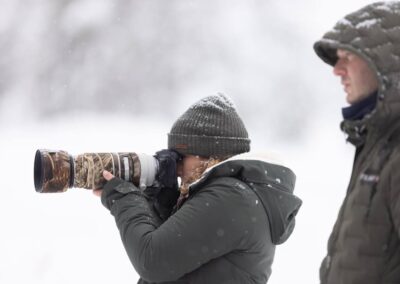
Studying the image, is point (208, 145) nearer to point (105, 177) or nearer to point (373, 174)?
point (105, 177)

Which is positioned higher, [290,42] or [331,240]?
[290,42]

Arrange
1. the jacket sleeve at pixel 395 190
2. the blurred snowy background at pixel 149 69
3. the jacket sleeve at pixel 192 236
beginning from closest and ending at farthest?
the jacket sleeve at pixel 395 190 < the jacket sleeve at pixel 192 236 < the blurred snowy background at pixel 149 69

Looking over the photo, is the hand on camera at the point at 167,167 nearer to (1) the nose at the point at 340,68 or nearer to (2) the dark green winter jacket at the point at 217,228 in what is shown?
(2) the dark green winter jacket at the point at 217,228

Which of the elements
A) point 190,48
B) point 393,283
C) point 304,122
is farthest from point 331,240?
point 190,48

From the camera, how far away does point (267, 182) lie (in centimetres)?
168

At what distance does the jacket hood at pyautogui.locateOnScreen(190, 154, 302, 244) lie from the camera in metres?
1.66

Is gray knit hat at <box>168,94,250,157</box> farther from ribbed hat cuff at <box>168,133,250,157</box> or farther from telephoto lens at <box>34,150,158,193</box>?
telephoto lens at <box>34,150,158,193</box>

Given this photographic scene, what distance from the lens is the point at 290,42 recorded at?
29.6ft

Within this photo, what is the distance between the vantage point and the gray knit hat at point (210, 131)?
176 centimetres

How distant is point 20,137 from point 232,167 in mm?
7322

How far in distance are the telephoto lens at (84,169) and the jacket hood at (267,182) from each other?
8.3 inches

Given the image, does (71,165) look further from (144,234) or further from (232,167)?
(232,167)

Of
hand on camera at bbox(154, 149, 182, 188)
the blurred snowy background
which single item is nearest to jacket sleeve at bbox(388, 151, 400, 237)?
hand on camera at bbox(154, 149, 182, 188)

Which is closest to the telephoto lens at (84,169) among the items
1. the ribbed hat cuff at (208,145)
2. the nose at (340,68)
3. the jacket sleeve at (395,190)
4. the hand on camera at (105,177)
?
the hand on camera at (105,177)
